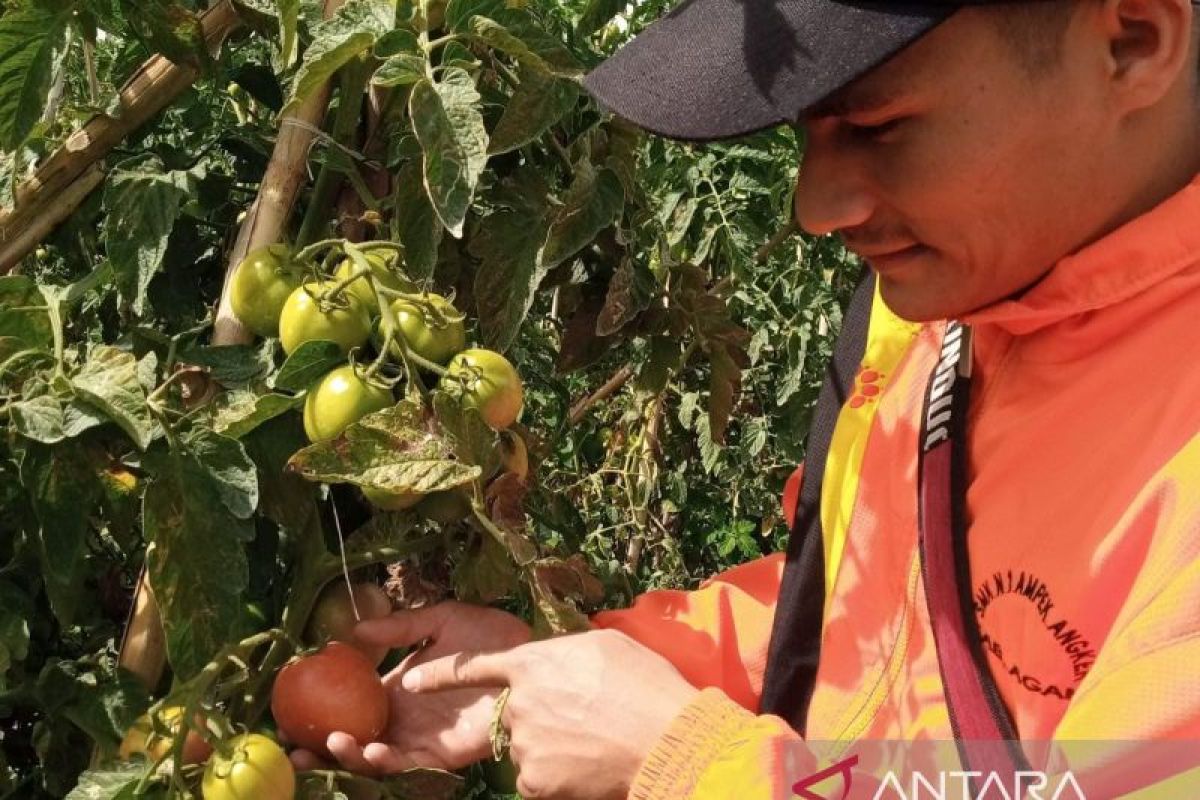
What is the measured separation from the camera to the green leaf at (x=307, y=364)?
0.99 metres

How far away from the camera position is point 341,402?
→ 0.96 meters

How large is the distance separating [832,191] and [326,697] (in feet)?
1.76

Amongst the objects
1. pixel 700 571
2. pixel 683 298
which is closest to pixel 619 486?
pixel 700 571

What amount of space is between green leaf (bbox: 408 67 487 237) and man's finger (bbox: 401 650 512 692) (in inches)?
13.1

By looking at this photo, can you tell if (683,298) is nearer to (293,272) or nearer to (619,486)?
(293,272)

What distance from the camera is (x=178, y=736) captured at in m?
0.95

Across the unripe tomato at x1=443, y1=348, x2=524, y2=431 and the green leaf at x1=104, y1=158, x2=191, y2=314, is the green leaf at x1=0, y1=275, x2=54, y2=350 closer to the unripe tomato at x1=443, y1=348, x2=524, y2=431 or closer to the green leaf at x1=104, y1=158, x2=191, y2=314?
the green leaf at x1=104, y1=158, x2=191, y2=314

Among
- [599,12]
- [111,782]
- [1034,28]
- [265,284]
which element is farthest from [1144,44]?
[111,782]

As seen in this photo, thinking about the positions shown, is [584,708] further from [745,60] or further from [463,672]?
[745,60]

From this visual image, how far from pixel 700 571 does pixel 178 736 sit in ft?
11.3

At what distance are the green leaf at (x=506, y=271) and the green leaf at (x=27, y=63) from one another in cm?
37

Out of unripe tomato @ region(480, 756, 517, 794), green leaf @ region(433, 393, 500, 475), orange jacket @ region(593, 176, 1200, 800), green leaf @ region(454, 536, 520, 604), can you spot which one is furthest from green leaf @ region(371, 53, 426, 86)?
unripe tomato @ region(480, 756, 517, 794)

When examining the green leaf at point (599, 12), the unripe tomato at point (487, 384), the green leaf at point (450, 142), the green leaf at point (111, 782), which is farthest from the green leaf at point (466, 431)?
the green leaf at point (599, 12)

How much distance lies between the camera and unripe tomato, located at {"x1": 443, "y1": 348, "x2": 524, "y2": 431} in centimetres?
98
